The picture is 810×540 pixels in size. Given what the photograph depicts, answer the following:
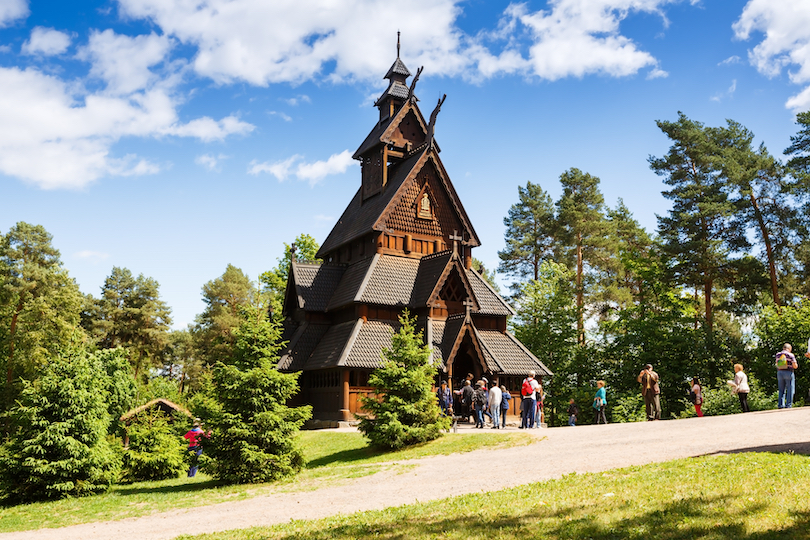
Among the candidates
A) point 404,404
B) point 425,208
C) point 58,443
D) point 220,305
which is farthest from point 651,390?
point 220,305

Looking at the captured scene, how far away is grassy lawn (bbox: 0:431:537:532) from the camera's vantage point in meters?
14.1

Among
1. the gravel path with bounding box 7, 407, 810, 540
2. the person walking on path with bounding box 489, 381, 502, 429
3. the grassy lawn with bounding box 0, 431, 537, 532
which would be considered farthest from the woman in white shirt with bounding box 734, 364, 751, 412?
the grassy lawn with bounding box 0, 431, 537, 532

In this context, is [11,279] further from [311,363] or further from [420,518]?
[420,518]

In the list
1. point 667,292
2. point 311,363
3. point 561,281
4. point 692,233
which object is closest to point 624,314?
point 667,292

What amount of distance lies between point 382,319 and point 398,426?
11815 millimetres

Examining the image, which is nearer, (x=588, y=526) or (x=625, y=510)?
(x=588, y=526)

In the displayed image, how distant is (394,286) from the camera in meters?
31.2

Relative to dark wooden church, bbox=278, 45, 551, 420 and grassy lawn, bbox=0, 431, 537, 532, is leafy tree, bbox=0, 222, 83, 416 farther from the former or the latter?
grassy lawn, bbox=0, 431, 537, 532

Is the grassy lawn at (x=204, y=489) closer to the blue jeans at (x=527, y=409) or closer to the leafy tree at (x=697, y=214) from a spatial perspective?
the blue jeans at (x=527, y=409)

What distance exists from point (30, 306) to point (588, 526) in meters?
45.2

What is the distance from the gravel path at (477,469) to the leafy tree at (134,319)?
54967mm

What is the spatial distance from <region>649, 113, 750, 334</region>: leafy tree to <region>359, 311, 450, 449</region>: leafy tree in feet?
78.4

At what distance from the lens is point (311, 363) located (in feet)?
99.5

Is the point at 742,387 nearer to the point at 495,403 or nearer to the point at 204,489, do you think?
the point at 495,403
